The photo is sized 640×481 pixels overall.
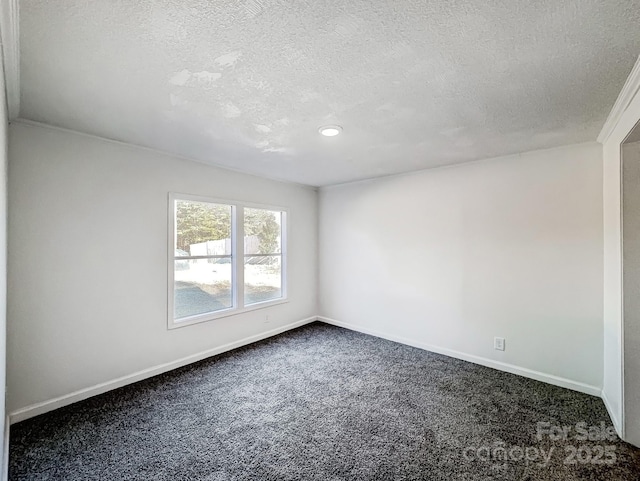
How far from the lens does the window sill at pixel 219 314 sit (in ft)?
11.1

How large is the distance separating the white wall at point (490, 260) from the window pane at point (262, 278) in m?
1.11

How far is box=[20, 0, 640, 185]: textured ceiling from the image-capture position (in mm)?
1266

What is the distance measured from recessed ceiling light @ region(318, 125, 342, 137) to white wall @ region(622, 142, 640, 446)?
2178 mm

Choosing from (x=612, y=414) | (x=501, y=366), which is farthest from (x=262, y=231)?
(x=612, y=414)

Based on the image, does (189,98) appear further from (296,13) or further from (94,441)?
(94,441)

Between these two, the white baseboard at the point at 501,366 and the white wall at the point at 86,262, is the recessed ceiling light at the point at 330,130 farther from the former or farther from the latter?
the white baseboard at the point at 501,366

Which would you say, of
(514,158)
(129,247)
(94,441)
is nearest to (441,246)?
(514,158)

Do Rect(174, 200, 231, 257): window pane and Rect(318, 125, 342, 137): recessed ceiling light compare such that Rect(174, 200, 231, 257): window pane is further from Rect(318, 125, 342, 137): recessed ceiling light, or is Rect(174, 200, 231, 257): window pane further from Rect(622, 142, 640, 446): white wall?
Rect(622, 142, 640, 446): white wall

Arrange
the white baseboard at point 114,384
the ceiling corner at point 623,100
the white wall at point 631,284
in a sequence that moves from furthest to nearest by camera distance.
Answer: the white baseboard at point 114,384 < the white wall at point 631,284 < the ceiling corner at point 623,100

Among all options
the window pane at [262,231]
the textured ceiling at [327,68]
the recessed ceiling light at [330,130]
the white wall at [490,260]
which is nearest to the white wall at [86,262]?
the textured ceiling at [327,68]

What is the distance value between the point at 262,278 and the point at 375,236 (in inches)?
72.2

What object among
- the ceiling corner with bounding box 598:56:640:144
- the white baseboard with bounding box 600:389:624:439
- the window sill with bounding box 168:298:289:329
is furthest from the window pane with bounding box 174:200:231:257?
the white baseboard with bounding box 600:389:624:439

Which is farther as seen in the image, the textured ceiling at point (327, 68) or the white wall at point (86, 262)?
the white wall at point (86, 262)

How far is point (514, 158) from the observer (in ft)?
10.6
